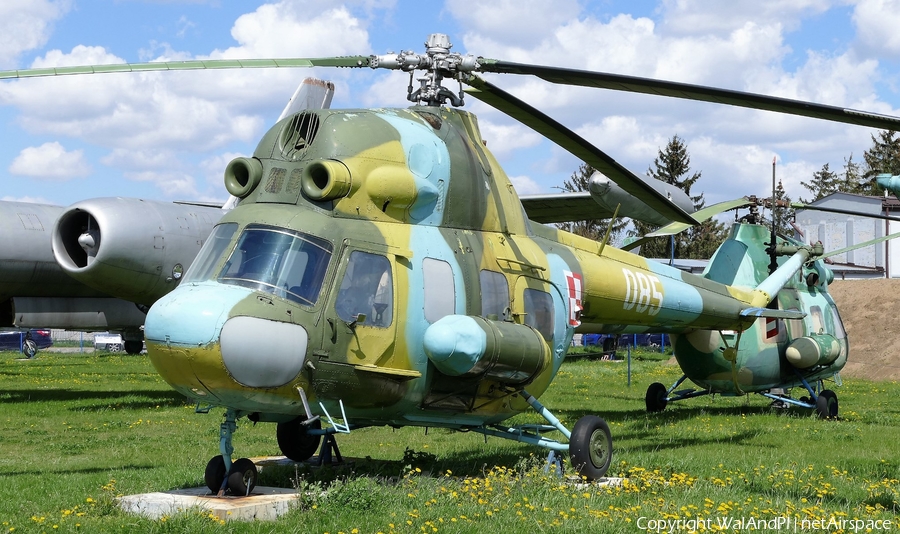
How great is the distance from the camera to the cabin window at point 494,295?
961 cm

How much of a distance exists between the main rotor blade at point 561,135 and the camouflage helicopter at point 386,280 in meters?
0.02

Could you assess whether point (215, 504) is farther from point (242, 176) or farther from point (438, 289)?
point (242, 176)

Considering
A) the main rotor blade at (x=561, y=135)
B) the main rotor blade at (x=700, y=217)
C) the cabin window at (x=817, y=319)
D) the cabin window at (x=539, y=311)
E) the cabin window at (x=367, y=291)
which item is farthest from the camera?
the cabin window at (x=817, y=319)

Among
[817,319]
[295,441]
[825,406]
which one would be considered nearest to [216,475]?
[295,441]

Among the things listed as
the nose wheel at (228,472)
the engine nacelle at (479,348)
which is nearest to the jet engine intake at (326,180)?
the engine nacelle at (479,348)

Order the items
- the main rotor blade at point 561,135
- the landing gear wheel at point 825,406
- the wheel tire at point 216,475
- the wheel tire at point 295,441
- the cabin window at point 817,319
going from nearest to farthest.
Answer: the wheel tire at point 216,475 < the main rotor blade at point 561,135 < the wheel tire at point 295,441 < the landing gear wheel at point 825,406 < the cabin window at point 817,319

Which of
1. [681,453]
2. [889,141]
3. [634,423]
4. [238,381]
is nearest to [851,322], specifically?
[634,423]

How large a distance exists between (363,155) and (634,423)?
860 cm

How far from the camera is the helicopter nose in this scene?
24.5 feet

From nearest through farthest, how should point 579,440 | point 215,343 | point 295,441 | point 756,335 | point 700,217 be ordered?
point 215,343, point 579,440, point 295,441, point 700,217, point 756,335

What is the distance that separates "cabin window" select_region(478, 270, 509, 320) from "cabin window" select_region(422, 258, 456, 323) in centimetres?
47

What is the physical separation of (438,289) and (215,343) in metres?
2.39

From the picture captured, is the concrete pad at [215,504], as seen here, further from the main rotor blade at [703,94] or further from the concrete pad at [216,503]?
the main rotor blade at [703,94]

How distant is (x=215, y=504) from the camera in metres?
7.67
